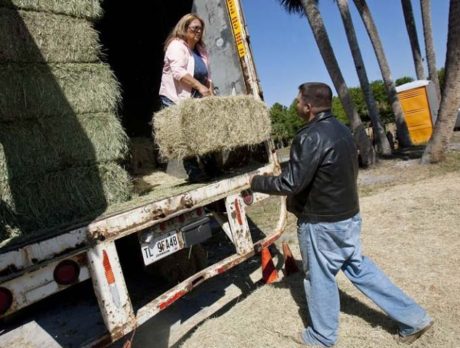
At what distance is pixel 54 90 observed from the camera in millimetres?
3271

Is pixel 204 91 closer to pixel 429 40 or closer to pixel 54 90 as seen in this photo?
pixel 54 90

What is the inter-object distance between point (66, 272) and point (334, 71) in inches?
363

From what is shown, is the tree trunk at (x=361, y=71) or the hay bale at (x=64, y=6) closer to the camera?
the hay bale at (x=64, y=6)

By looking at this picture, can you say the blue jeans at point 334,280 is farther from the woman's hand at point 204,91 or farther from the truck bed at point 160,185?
the woman's hand at point 204,91

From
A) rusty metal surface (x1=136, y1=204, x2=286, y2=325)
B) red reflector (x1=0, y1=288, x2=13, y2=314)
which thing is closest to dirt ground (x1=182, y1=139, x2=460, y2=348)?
rusty metal surface (x1=136, y1=204, x2=286, y2=325)

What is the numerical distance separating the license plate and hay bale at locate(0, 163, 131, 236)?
0.47 meters

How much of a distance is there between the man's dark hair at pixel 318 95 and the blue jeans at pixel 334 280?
0.83 meters

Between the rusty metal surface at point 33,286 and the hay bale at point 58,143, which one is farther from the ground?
the hay bale at point 58,143

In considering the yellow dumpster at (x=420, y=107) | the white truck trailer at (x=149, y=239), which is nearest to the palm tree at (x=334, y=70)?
the yellow dumpster at (x=420, y=107)

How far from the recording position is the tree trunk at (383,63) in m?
13.2

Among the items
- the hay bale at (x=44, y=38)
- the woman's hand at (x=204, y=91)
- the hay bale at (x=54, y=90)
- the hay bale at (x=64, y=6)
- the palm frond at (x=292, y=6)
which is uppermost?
the palm frond at (x=292, y=6)

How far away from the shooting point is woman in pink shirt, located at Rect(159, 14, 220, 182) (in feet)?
12.8

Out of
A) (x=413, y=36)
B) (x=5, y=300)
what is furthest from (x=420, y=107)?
(x=5, y=300)

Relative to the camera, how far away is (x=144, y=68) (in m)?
6.28
